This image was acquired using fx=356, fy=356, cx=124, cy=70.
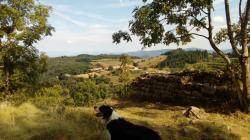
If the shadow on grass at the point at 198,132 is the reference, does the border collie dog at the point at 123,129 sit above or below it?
above

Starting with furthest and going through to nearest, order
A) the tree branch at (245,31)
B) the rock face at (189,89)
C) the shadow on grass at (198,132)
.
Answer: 1. the rock face at (189,89)
2. the tree branch at (245,31)
3. the shadow on grass at (198,132)

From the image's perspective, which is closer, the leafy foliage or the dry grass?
the dry grass

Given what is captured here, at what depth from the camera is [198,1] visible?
14.6m

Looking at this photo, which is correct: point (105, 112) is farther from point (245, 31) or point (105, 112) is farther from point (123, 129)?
point (245, 31)

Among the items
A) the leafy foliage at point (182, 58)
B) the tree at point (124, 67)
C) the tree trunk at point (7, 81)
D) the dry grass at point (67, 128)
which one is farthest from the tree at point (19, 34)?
the leafy foliage at point (182, 58)

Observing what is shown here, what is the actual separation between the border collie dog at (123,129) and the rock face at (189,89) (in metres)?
11.0

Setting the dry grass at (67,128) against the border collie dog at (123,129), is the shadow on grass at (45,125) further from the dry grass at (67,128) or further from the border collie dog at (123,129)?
the border collie dog at (123,129)

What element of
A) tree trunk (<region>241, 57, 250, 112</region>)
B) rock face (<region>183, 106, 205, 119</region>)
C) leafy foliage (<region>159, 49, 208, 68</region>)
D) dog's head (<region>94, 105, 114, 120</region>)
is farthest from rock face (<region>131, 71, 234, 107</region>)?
leafy foliage (<region>159, 49, 208, 68</region>)

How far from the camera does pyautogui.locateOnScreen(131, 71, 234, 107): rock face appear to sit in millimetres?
17859

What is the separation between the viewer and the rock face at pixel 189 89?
58.6 feet

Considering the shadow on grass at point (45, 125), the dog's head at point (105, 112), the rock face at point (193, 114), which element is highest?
the dog's head at point (105, 112)

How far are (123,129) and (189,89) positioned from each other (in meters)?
12.5

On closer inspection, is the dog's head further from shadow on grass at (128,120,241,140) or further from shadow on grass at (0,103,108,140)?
A: shadow on grass at (128,120,241,140)

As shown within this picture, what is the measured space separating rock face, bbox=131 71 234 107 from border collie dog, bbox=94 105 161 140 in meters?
11.0
